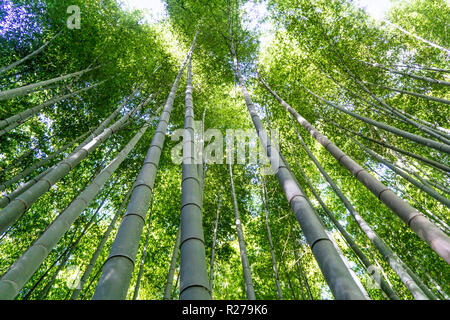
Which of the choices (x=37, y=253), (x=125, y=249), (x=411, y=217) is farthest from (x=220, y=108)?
(x=125, y=249)

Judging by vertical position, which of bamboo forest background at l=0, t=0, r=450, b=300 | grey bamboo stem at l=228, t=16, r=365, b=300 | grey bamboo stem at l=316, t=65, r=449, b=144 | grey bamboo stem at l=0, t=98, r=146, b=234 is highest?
Result: bamboo forest background at l=0, t=0, r=450, b=300

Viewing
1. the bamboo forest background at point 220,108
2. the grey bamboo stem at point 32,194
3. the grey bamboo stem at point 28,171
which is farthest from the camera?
the bamboo forest background at point 220,108

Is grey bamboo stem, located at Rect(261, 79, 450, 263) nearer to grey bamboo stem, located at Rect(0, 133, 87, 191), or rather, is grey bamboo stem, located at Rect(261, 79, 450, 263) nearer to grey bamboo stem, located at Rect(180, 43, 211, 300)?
grey bamboo stem, located at Rect(180, 43, 211, 300)

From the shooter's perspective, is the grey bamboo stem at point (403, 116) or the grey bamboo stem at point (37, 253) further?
the grey bamboo stem at point (403, 116)

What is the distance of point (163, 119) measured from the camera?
2.46 m

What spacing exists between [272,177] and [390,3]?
7.79 m

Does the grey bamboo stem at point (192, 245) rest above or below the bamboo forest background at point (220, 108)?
→ below

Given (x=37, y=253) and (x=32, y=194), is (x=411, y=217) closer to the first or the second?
(x=37, y=253)

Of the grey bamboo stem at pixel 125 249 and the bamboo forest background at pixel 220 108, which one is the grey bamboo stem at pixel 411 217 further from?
the bamboo forest background at pixel 220 108

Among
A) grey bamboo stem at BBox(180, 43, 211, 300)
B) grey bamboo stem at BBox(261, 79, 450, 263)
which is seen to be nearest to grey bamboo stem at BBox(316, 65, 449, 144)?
grey bamboo stem at BBox(261, 79, 450, 263)

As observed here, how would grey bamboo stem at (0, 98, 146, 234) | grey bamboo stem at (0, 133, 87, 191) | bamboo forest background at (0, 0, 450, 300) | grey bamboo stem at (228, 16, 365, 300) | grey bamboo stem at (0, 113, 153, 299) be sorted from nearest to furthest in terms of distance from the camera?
grey bamboo stem at (228, 16, 365, 300), grey bamboo stem at (0, 113, 153, 299), grey bamboo stem at (0, 98, 146, 234), grey bamboo stem at (0, 133, 87, 191), bamboo forest background at (0, 0, 450, 300)

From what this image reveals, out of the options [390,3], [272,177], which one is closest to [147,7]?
[272,177]

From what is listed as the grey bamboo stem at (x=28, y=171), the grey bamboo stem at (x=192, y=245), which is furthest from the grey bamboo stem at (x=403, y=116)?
the grey bamboo stem at (x=28, y=171)
